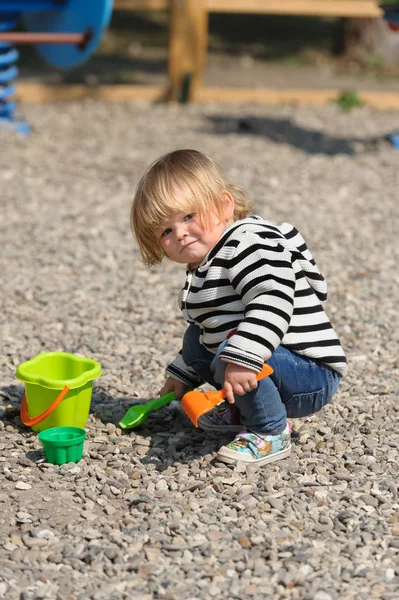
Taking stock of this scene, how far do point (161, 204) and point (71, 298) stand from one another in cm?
159

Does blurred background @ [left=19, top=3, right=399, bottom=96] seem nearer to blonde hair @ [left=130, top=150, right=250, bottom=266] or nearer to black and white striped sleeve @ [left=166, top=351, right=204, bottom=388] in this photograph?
black and white striped sleeve @ [left=166, top=351, right=204, bottom=388]

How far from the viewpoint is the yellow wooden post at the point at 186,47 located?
773 cm

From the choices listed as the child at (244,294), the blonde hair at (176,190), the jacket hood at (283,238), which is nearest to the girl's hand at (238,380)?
the child at (244,294)

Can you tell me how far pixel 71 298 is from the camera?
4.10 m

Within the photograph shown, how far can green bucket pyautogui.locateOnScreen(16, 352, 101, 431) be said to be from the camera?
Result: 2766 mm

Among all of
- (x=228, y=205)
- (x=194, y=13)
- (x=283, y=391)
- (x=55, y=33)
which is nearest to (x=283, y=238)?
(x=228, y=205)

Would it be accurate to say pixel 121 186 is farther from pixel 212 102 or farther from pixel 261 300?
pixel 261 300

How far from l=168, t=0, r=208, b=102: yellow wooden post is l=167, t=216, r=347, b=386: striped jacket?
543 centimetres

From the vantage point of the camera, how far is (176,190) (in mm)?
2598

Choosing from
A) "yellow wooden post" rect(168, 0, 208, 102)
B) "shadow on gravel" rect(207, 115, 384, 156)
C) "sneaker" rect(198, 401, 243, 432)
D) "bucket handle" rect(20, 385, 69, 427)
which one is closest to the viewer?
"bucket handle" rect(20, 385, 69, 427)

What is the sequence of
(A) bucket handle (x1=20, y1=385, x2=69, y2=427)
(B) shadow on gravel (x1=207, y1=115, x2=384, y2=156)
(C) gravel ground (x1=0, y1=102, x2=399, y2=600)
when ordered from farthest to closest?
(B) shadow on gravel (x1=207, y1=115, x2=384, y2=156)
(A) bucket handle (x1=20, y1=385, x2=69, y2=427)
(C) gravel ground (x1=0, y1=102, x2=399, y2=600)

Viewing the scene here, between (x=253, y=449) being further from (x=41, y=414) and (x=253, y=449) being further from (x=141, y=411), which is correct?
(x=41, y=414)

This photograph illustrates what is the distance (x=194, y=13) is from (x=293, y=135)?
4.72ft

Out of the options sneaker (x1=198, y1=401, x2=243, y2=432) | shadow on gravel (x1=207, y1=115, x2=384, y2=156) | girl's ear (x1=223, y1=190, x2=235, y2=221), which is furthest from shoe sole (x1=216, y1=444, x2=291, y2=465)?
shadow on gravel (x1=207, y1=115, x2=384, y2=156)
